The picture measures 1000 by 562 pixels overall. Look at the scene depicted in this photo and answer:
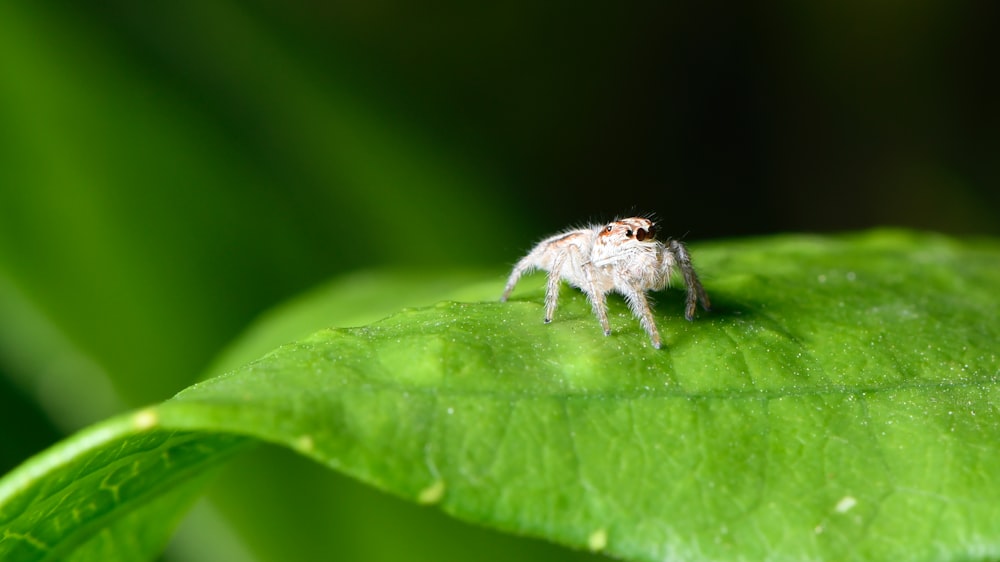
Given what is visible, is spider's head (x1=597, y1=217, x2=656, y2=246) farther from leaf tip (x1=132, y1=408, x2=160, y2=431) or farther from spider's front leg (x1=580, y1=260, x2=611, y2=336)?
leaf tip (x1=132, y1=408, x2=160, y2=431)

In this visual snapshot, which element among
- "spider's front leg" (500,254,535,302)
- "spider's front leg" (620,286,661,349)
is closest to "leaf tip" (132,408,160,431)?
"spider's front leg" (620,286,661,349)

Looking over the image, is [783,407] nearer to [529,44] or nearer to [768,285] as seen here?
[768,285]

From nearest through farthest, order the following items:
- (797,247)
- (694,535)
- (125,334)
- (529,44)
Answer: (694,535)
(797,247)
(125,334)
(529,44)

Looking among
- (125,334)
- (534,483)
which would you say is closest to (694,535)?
(534,483)

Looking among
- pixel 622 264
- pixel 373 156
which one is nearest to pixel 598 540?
pixel 622 264

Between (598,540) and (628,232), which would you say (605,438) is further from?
(628,232)

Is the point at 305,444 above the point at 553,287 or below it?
Answer: above
